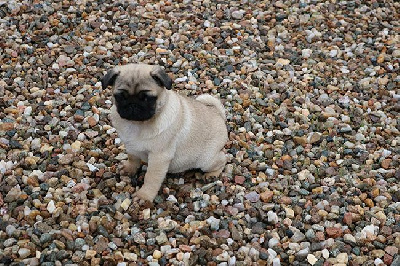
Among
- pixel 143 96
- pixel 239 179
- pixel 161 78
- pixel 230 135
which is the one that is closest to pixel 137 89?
pixel 143 96

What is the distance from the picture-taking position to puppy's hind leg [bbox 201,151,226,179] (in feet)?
17.9

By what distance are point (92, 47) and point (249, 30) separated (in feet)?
7.71

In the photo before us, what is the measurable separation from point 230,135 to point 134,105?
191 centimetres

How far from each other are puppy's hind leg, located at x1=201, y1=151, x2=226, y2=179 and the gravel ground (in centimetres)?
12

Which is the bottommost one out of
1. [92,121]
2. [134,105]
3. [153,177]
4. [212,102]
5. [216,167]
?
[216,167]

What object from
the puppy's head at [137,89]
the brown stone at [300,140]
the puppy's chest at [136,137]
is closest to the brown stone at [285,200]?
the brown stone at [300,140]

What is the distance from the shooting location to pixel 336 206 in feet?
17.4

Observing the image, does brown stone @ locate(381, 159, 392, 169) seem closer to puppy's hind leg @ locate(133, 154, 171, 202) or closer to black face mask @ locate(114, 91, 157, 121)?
puppy's hind leg @ locate(133, 154, 171, 202)

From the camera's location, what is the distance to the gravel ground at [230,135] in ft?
15.8

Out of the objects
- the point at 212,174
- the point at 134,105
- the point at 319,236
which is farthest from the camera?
the point at 212,174

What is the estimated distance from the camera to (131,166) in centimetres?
547

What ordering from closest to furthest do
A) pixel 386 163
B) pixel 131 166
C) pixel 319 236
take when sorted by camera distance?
pixel 319 236 < pixel 131 166 < pixel 386 163

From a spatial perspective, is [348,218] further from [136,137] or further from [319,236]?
[136,137]

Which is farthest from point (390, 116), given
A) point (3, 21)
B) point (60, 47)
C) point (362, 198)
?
point (3, 21)
